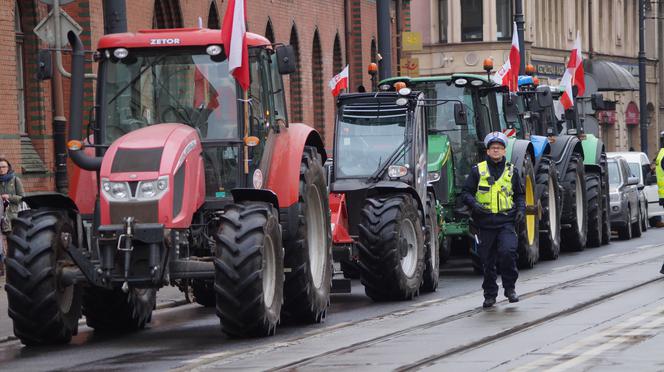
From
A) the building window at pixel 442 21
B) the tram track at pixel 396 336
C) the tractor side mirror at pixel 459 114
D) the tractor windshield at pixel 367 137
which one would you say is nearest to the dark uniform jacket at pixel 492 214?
the tram track at pixel 396 336

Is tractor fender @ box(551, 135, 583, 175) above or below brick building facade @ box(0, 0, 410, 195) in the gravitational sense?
below

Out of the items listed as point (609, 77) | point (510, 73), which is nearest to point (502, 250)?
point (510, 73)

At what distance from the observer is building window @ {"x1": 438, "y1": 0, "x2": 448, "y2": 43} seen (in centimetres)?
7356

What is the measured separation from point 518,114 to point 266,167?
35.0 feet

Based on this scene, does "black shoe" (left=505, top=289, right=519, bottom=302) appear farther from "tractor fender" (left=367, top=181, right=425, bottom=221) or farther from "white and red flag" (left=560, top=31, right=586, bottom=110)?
"white and red flag" (left=560, top=31, right=586, bottom=110)

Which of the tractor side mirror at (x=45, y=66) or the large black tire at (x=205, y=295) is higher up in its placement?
the tractor side mirror at (x=45, y=66)

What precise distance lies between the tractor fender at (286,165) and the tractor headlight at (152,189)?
1.68 meters

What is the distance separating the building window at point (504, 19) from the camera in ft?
237

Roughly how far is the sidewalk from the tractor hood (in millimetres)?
2025

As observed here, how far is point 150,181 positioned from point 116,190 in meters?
0.32

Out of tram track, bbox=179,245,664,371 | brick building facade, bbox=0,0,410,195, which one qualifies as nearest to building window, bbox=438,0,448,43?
brick building facade, bbox=0,0,410,195

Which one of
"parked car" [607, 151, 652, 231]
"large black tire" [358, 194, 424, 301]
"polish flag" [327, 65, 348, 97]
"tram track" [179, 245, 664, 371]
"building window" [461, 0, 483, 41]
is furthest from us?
"building window" [461, 0, 483, 41]

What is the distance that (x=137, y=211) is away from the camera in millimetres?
14820

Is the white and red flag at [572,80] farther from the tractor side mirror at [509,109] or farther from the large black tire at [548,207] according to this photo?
the tractor side mirror at [509,109]
